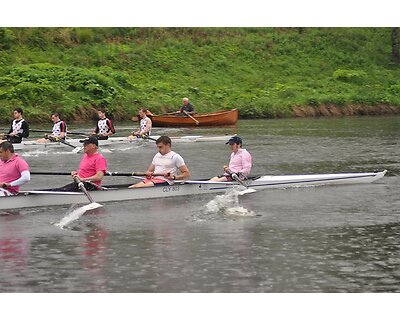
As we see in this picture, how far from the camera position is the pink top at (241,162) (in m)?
20.5

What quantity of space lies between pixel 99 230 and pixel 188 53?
46.9 m

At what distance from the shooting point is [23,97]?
47469 millimetres

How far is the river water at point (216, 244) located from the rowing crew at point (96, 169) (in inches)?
19.1

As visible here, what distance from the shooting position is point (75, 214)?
698 inches

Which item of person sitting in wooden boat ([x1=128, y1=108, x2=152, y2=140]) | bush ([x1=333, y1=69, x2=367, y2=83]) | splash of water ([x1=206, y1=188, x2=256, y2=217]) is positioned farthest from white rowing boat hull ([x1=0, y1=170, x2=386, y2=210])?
bush ([x1=333, y1=69, x2=367, y2=83])

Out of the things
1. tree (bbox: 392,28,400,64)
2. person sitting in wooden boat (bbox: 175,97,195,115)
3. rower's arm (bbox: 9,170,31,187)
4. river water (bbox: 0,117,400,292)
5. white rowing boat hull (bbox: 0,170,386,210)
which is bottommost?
river water (bbox: 0,117,400,292)

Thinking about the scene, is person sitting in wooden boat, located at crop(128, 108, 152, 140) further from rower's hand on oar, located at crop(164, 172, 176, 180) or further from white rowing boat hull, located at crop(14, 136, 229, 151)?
rower's hand on oar, located at crop(164, 172, 176, 180)

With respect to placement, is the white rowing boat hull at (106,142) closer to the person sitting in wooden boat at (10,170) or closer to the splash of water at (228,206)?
the splash of water at (228,206)

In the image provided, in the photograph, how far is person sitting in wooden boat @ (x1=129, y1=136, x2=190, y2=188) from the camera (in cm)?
1956

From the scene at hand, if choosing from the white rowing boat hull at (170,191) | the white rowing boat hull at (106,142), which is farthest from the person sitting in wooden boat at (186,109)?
the white rowing boat hull at (170,191)

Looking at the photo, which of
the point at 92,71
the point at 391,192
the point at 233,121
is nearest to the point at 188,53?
the point at 92,71

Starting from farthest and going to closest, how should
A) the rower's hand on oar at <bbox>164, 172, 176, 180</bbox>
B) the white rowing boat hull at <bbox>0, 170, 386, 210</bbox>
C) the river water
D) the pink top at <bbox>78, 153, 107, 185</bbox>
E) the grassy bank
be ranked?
the grassy bank, the rower's hand on oar at <bbox>164, 172, 176, 180</bbox>, the pink top at <bbox>78, 153, 107, 185</bbox>, the white rowing boat hull at <bbox>0, 170, 386, 210</bbox>, the river water

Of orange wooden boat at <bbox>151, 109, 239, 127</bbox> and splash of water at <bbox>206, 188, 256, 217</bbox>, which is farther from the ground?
orange wooden boat at <bbox>151, 109, 239, 127</bbox>

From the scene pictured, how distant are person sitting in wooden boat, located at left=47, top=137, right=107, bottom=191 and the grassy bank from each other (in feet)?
90.7
